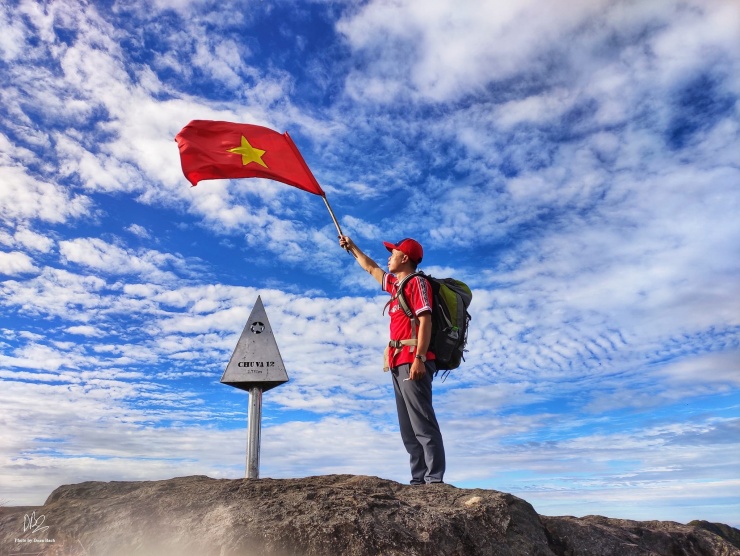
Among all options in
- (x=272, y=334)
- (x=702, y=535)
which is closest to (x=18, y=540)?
(x=272, y=334)

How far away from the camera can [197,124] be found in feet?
26.2

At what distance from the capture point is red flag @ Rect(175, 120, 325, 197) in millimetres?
7664

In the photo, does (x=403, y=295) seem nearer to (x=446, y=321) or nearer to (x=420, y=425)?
(x=446, y=321)

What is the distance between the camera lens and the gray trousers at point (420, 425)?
5.55 meters

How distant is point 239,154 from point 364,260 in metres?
2.42

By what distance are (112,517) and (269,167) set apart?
492 centimetres

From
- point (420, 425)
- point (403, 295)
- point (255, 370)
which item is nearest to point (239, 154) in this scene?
point (255, 370)

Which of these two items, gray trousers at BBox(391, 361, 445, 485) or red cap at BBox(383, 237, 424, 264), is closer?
gray trousers at BBox(391, 361, 445, 485)

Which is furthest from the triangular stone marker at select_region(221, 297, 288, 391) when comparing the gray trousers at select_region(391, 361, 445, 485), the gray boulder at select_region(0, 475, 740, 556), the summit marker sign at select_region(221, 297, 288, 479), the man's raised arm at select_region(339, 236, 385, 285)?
the gray boulder at select_region(0, 475, 740, 556)

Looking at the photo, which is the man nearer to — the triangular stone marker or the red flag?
the triangular stone marker

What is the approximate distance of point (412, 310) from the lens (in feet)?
19.7

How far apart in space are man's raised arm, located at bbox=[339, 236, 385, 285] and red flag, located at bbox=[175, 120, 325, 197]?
0.94 metres

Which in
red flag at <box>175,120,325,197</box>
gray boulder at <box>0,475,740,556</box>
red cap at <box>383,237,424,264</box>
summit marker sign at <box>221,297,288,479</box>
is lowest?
gray boulder at <box>0,475,740,556</box>

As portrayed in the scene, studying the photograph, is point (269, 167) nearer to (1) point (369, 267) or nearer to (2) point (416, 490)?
(1) point (369, 267)
